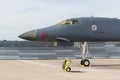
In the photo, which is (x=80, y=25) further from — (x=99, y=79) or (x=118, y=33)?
(x=99, y=79)

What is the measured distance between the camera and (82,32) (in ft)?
75.7

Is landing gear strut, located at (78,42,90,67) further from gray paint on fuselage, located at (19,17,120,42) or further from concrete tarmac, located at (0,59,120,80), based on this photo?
concrete tarmac, located at (0,59,120,80)

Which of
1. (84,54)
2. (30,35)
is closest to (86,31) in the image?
(84,54)

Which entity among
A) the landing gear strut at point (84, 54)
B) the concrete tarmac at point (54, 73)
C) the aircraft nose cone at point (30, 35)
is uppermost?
the aircraft nose cone at point (30, 35)

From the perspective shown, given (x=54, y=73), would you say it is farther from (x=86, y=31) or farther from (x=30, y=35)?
(x=86, y=31)

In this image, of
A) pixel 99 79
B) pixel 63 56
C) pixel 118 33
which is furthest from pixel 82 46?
pixel 99 79

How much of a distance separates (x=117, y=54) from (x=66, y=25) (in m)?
12.1

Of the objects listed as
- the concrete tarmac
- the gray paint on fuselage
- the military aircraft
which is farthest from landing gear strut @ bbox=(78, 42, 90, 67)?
the concrete tarmac

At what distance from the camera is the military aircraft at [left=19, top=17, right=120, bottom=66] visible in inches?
875

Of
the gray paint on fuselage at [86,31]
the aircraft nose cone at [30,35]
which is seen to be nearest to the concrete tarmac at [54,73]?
the aircraft nose cone at [30,35]

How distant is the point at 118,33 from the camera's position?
2392 cm

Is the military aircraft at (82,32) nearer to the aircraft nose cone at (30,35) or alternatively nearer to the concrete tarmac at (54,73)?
the aircraft nose cone at (30,35)

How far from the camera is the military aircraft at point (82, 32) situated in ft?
72.9

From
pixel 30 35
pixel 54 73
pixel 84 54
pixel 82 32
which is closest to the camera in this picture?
pixel 54 73
